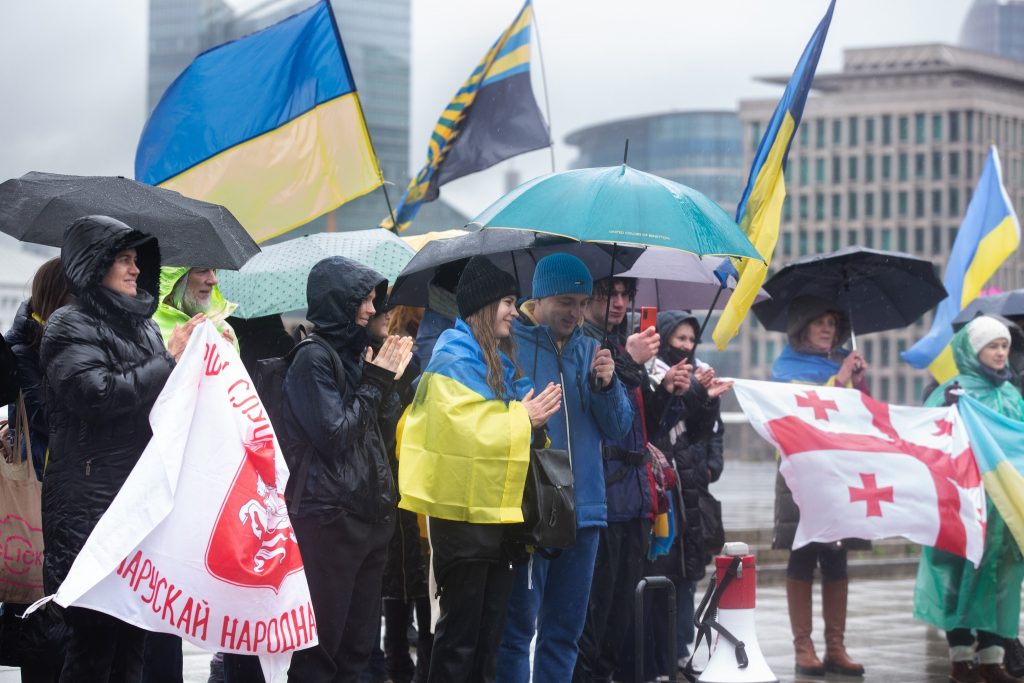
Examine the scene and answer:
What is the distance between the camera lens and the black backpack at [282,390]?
5691 millimetres

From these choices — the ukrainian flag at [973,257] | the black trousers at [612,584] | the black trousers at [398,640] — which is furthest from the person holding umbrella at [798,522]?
the black trousers at [398,640]

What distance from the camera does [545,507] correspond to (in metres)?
5.66

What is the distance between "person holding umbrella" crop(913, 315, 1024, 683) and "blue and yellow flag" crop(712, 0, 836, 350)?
5.96 feet

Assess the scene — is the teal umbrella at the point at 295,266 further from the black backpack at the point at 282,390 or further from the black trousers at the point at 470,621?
the black trousers at the point at 470,621

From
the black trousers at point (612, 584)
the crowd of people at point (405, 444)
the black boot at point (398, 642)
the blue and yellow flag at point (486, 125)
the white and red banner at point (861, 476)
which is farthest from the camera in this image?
the blue and yellow flag at point (486, 125)

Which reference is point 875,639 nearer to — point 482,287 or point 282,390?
point 482,287

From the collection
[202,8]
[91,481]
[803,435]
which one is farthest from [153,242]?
[202,8]

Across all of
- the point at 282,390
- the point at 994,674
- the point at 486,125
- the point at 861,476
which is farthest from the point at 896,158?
the point at 282,390

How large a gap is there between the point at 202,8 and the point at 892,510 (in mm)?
165379

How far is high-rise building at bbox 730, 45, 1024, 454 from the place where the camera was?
13300cm

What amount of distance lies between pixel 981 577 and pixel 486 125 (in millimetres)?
4335

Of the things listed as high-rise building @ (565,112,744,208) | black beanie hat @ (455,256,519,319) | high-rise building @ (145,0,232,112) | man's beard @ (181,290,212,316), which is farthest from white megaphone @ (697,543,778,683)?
high-rise building @ (145,0,232,112)

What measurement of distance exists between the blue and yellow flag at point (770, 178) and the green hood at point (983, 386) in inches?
71.3

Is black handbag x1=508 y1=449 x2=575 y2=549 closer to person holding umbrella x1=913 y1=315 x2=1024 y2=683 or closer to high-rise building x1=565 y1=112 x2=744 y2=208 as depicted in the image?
person holding umbrella x1=913 y1=315 x2=1024 y2=683
